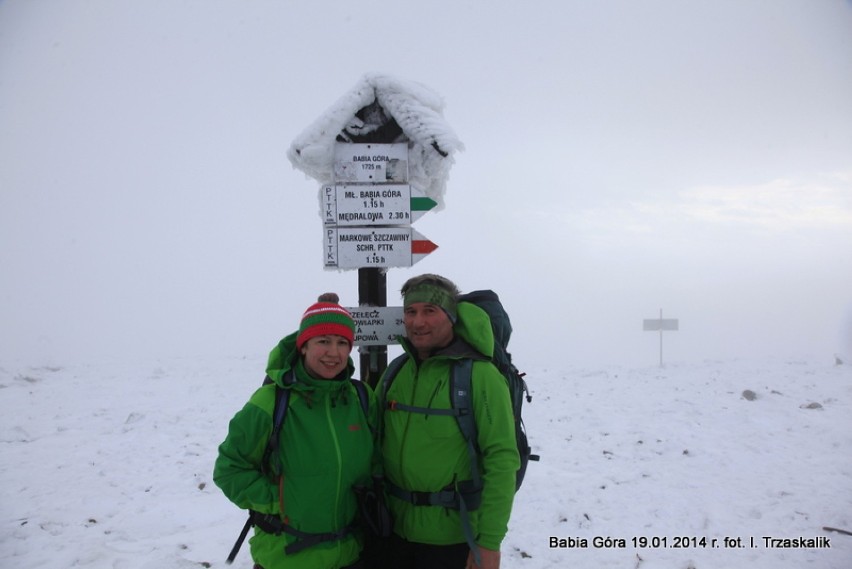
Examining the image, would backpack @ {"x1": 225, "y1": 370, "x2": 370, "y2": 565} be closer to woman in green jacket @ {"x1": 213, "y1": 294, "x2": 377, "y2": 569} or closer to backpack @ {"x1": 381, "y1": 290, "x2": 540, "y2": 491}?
woman in green jacket @ {"x1": 213, "y1": 294, "x2": 377, "y2": 569}

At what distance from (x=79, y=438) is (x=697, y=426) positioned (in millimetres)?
10751

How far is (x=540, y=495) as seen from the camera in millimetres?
6148

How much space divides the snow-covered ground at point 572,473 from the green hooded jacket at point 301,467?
2.76m

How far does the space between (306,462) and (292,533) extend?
1.23ft

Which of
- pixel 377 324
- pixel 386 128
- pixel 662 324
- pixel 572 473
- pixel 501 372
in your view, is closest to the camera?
pixel 501 372

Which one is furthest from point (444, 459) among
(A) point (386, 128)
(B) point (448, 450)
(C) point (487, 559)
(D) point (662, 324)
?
(D) point (662, 324)

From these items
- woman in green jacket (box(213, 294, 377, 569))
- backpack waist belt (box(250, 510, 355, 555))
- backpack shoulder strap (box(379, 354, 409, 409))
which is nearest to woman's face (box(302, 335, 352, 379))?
woman in green jacket (box(213, 294, 377, 569))

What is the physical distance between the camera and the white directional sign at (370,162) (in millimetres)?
3660

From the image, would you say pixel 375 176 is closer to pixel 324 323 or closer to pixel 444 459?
pixel 324 323

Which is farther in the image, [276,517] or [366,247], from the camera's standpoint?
[366,247]

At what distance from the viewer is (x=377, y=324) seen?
11.8ft

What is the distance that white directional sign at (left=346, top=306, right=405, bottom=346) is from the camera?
141 inches

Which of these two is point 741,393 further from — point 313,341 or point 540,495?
point 313,341

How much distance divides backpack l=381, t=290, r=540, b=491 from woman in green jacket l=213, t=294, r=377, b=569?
411mm
